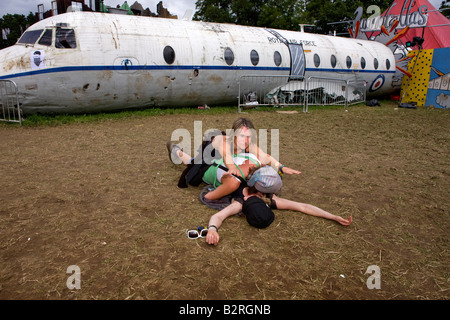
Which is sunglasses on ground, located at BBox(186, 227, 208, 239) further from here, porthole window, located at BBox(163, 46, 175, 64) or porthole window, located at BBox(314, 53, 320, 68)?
porthole window, located at BBox(314, 53, 320, 68)

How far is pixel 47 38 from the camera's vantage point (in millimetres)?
9750

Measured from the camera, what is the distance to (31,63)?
30.9ft

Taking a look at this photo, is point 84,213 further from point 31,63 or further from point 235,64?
point 235,64

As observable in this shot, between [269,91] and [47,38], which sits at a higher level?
[47,38]

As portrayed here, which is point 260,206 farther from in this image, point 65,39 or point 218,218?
point 65,39

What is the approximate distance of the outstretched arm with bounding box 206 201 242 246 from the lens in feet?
10.4

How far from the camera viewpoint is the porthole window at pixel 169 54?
11266mm

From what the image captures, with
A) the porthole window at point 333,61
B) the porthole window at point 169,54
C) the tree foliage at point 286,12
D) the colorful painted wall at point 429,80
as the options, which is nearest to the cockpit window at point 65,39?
the porthole window at point 169,54

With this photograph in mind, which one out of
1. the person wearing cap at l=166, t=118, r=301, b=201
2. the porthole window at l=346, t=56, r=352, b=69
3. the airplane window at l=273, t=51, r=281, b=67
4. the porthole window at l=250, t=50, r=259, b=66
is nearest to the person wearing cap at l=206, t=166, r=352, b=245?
the person wearing cap at l=166, t=118, r=301, b=201

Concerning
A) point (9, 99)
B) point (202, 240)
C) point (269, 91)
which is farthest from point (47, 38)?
point (202, 240)

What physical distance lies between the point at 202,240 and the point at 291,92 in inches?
505

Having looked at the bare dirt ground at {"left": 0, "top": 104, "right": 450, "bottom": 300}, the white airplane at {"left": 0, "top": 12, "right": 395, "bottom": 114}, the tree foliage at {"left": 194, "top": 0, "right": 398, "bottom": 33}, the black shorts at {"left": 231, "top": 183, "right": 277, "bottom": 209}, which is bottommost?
the bare dirt ground at {"left": 0, "top": 104, "right": 450, "bottom": 300}

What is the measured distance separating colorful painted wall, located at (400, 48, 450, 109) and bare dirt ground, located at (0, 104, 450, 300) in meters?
12.9

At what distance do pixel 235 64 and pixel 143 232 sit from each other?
422 inches
